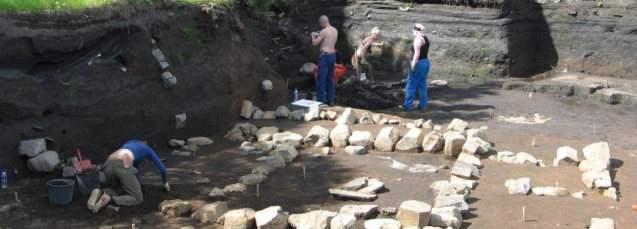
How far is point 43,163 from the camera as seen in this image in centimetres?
949

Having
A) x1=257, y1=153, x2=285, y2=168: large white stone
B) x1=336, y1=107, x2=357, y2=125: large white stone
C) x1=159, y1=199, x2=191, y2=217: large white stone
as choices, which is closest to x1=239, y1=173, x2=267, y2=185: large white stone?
x1=257, y1=153, x2=285, y2=168: large white stone

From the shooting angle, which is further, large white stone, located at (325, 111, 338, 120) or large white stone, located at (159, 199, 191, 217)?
large white stone, located at (325, 111, 338, 120)

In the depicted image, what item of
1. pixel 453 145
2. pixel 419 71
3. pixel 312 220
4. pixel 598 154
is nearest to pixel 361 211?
pixel 312 220

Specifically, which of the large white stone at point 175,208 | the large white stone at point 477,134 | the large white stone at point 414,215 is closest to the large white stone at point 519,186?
the large white stone at point 414,215

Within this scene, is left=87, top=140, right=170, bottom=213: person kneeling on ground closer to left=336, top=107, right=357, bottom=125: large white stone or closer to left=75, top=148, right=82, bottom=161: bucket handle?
left=75, top=148, right=82, bottom=161: bucket handle

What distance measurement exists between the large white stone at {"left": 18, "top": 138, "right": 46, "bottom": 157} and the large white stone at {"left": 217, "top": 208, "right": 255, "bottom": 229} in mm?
2897

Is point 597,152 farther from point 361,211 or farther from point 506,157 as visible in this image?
point 361,211

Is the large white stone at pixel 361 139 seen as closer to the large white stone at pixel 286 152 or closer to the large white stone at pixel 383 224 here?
the large white stone at pixel 286 152

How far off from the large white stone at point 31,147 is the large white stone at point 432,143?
5.17m

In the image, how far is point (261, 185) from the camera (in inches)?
381

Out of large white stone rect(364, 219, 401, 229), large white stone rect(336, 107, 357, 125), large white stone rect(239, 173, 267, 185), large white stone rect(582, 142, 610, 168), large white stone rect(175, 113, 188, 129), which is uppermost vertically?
large white stone rect(175, 113, 188, 129)

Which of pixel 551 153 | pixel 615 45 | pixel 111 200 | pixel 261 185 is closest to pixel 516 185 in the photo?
pixel 551 153

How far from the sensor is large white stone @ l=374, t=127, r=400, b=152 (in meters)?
11.4

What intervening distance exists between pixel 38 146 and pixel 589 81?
11.9 m
